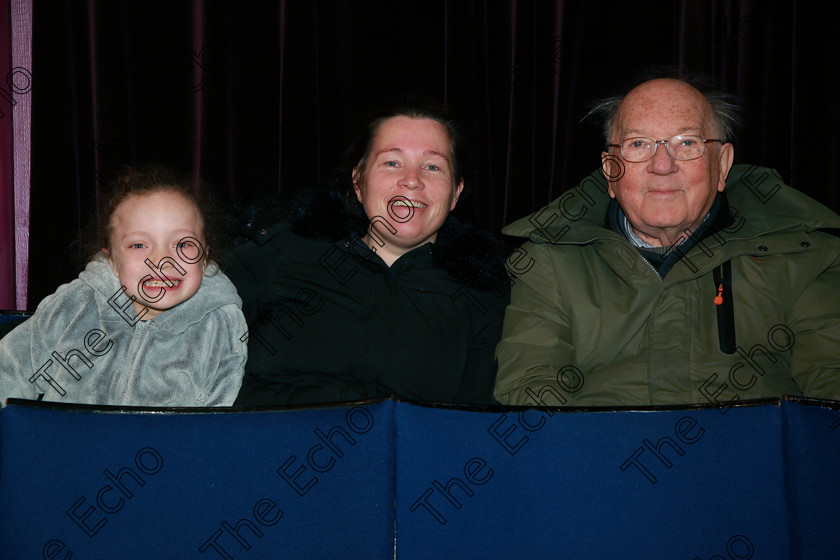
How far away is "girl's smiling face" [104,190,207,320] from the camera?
1.32 metres

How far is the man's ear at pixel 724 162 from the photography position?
5.04ft

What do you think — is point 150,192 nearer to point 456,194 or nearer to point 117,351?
point 117,351

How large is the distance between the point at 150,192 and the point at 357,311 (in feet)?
1.76

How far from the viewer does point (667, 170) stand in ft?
4.74

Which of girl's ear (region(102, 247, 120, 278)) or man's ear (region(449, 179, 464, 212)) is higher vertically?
man's ear (region(449, 179, 464, 212))

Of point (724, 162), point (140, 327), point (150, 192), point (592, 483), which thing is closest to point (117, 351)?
point (140, 327)

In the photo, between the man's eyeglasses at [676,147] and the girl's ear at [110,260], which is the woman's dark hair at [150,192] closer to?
the girl's ear at [110,260]

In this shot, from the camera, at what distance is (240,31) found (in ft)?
7.46

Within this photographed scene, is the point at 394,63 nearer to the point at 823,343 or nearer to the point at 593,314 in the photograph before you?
the point at 593,314

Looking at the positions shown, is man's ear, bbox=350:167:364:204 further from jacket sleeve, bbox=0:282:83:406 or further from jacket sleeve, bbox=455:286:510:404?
jacket sleeve, bbox=0:282:83:406

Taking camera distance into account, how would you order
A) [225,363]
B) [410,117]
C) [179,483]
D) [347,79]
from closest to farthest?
[179,483] < [225,363] < [410,117] < [347,79]

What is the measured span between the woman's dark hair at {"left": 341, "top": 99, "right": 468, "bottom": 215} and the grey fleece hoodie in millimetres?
493

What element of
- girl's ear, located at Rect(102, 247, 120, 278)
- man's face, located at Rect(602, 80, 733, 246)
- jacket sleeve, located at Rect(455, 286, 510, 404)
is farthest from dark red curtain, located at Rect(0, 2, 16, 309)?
man's face, located at Rect(602, 80, 733, 246)

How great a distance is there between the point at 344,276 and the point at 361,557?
70 cm
